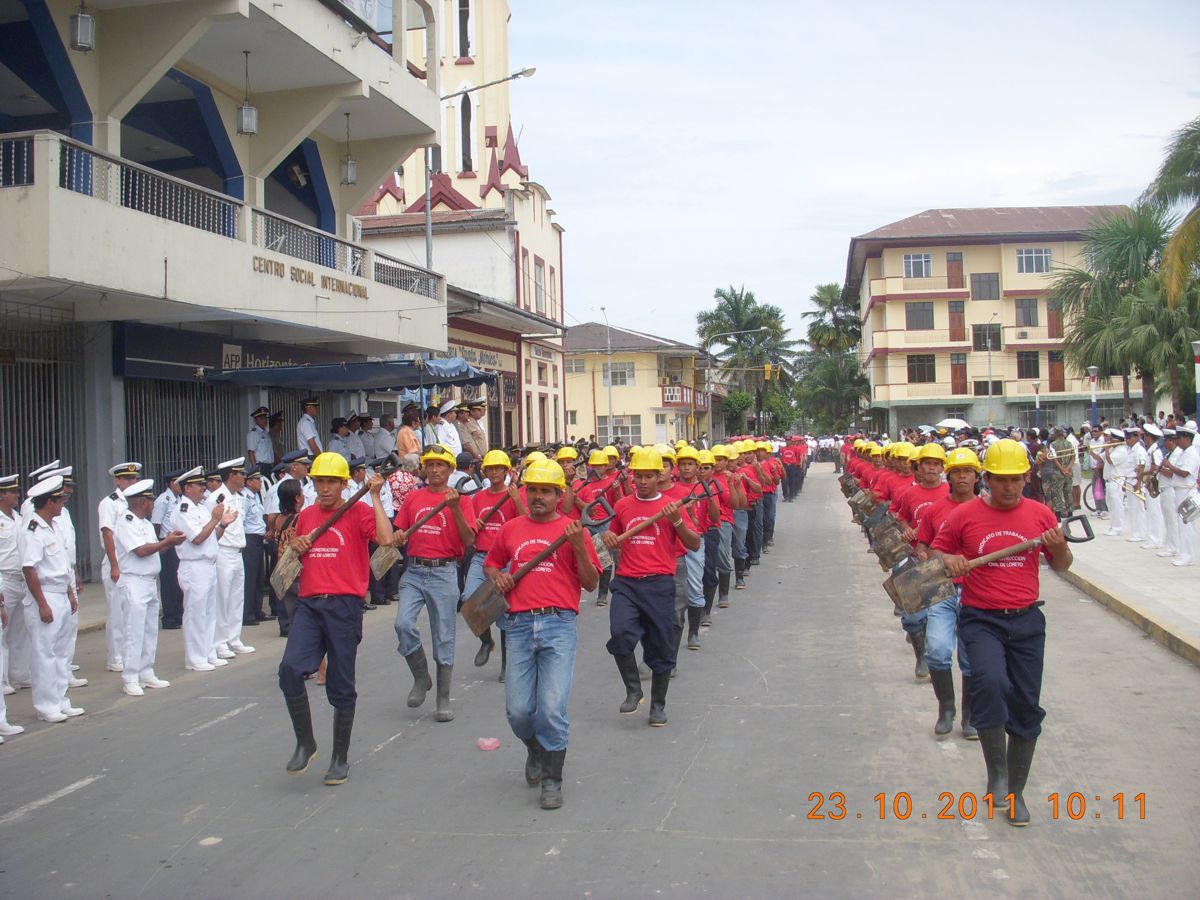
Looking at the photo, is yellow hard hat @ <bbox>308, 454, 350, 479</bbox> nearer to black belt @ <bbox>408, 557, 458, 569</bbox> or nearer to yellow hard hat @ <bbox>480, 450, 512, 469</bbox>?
black belt @ <bbox>408, 557, 458, 569</bbox>

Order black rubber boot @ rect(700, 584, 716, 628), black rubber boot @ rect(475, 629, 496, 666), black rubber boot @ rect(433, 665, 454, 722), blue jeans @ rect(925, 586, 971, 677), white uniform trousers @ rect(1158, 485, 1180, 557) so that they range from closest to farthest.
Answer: blue jeans @ rect(925, 586, 971, 677)
black rubber boot @ rect(433, 665, 454, 722)
black rubber boot @ rect(475, 629, 496, 666)
black rubber boot @ rect(700, 584, 716, 628)
white uniform trousers @ rect(1158, 485, 1180, 557)

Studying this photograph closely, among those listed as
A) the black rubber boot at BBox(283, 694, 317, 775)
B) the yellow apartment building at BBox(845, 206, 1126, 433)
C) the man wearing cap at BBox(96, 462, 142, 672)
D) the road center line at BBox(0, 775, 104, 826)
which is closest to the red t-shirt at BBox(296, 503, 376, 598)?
the black rubber boot at BBox(283, 694, 317, 775)

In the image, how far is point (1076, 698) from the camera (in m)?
7.83

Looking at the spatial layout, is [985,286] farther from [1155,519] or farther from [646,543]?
[646,543]

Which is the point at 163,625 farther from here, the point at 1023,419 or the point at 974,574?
the point at 1023,419

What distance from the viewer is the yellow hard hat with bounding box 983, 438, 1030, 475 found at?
5.33 metres

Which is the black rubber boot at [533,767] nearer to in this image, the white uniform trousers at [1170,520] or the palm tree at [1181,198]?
the white uniform trousers at [1170,520]

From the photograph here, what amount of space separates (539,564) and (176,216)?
1135cm

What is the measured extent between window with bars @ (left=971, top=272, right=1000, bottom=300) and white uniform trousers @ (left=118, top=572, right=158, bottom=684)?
53.7m

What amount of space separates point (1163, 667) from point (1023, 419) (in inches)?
2004

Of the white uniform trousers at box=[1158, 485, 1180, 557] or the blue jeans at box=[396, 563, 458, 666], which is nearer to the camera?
the blue jeans at box=[396, 563, 458, 666]

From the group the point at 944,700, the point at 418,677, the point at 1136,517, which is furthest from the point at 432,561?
the point at 1136,517

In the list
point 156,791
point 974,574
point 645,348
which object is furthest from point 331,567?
Result: point 645,348

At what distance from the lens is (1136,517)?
57.0 ft
